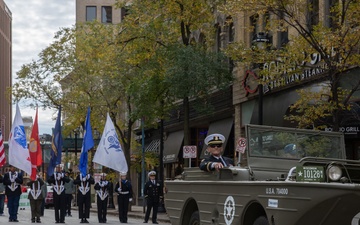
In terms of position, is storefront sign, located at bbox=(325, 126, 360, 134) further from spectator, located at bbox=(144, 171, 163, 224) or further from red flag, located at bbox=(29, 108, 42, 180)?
red flag, located at bbox=(29, 108, 42, 180)

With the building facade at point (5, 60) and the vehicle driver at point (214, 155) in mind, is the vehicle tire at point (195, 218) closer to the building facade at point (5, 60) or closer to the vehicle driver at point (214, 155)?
the vehicle driver at point (214, 155)

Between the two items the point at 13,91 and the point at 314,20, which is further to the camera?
the point at 13,91

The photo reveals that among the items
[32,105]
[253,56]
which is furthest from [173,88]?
[32,105]

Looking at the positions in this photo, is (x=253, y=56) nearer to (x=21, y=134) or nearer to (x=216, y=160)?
(x=216, y=160)

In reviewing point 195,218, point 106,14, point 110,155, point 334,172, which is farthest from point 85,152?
point 106,14

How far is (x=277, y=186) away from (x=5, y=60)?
172430mm

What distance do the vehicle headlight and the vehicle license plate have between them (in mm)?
92

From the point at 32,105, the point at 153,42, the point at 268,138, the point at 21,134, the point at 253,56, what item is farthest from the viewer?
the point at 32,105

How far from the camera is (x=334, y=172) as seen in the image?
11.0m

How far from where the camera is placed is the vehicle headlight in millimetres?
10977

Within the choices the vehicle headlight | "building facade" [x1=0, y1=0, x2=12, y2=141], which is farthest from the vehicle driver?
"building facade" [x1=0, y1=0, x2=12, y2=141]

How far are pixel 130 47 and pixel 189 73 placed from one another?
3.60m

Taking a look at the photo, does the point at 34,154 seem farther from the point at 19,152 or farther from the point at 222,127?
the point at 222,127

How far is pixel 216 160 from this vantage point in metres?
15.0
